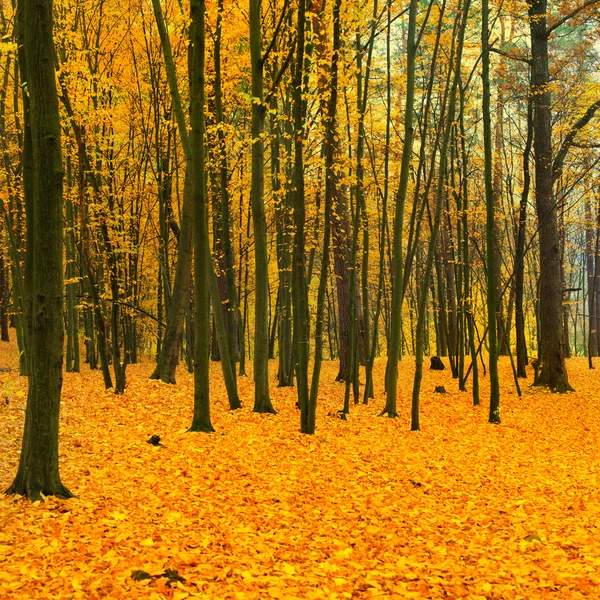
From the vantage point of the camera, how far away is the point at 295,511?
604 centimetres

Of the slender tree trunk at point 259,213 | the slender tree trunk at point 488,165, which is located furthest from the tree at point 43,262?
the slender tree trunk at point 488,165

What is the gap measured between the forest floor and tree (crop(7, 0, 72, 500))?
456 mm

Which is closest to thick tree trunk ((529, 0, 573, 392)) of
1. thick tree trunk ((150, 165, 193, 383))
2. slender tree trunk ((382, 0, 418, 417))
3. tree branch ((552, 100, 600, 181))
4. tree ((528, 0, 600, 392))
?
tree ((528, 0, 600, 392))

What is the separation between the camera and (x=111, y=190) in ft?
49.6

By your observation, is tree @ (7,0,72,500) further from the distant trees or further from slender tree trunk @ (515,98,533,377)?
slender tree trunk @ (515,98,533,377)

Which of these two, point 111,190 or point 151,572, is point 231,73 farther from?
point 151,572

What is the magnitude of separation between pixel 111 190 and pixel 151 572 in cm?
1255

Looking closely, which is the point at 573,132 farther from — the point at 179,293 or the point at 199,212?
the point at 199,212

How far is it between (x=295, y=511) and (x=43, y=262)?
3473mm

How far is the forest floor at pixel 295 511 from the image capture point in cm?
434

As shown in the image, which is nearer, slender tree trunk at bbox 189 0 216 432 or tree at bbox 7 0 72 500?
tree at bbox 7 0 72 500

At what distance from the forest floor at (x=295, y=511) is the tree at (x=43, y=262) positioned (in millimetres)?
456

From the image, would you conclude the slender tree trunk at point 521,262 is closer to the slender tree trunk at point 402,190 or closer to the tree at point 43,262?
the slender tree trunk at point 402,190

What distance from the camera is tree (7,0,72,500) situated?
16.9 feet
